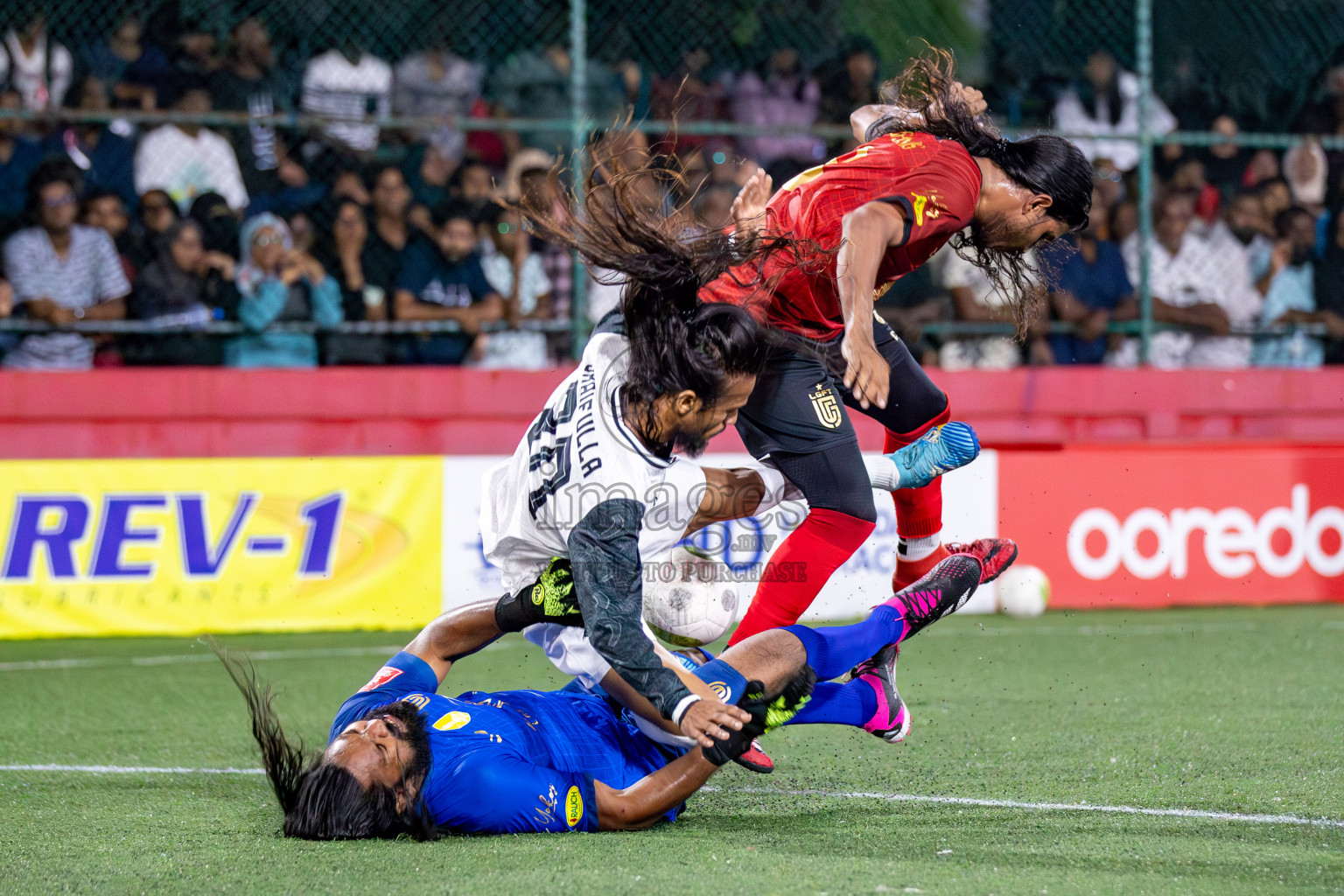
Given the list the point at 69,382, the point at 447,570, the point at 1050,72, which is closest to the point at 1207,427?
the point at 1050,72

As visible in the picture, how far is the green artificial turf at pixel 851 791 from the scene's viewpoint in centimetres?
338

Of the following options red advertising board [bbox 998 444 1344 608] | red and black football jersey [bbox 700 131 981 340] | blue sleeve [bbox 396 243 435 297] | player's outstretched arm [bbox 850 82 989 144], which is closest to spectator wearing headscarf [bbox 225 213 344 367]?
blue sleeve [bbox 396 243 435 297]

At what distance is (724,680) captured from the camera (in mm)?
3877

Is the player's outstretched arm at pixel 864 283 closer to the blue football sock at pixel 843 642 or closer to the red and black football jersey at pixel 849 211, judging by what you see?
the red and black football jersey at pixel 849 211

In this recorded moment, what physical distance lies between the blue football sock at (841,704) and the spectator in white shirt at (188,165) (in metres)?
6.05

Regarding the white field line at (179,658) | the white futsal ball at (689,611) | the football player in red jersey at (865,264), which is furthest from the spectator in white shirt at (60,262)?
the football player in red jersey at (865,264)

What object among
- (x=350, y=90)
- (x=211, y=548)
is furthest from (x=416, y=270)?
(x=211, y=548)

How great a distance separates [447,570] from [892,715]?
14.8ft

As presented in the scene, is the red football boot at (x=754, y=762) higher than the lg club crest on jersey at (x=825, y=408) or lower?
lower

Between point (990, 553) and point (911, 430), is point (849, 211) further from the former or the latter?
point (990, 553)

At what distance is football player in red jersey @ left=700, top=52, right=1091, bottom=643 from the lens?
414 centimetres

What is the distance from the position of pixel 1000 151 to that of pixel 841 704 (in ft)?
5.40

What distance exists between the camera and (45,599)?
8.07 meters

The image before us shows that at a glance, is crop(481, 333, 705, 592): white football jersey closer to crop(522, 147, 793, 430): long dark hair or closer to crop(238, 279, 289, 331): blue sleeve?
crop(522, 147, 793, 430): long dark hair
